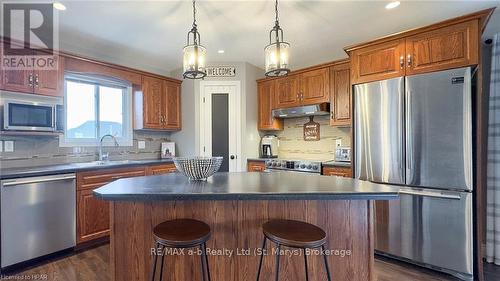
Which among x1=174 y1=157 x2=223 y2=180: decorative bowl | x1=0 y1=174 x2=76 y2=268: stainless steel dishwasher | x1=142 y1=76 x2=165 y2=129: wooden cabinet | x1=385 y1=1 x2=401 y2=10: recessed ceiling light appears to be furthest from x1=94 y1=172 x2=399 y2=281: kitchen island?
x1=142 y1=76 x2=165 y2=129: wooden cabinet

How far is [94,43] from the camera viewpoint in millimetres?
3232

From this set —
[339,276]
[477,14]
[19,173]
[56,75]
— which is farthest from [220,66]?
[339,276]

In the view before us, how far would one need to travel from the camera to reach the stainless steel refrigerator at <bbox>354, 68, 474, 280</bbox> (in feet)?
7.14

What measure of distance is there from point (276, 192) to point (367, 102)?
6.03 ft

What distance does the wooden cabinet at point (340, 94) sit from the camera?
343 cm

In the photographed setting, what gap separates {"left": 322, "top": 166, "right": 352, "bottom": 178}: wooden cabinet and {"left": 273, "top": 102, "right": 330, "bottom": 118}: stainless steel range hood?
2.99 ft

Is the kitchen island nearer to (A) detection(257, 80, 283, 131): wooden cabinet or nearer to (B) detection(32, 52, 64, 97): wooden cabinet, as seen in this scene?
(B) detection(32, 52, 64, 97): wooden cabinet

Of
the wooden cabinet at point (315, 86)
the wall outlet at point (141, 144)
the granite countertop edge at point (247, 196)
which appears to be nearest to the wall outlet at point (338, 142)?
the wooden cabinet at point (315, 86)

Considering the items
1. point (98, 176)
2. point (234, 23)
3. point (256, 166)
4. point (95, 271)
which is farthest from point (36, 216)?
point (234, 23)

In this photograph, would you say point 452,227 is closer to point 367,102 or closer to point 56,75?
point 367,102

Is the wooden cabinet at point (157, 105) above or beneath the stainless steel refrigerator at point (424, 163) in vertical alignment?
above

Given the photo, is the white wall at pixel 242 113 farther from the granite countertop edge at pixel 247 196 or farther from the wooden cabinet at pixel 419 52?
the granite countertop edge at pixel 247 196

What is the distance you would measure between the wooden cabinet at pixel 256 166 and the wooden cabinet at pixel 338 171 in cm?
101

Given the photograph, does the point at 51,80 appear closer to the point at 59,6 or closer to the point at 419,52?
the point at 59,6
